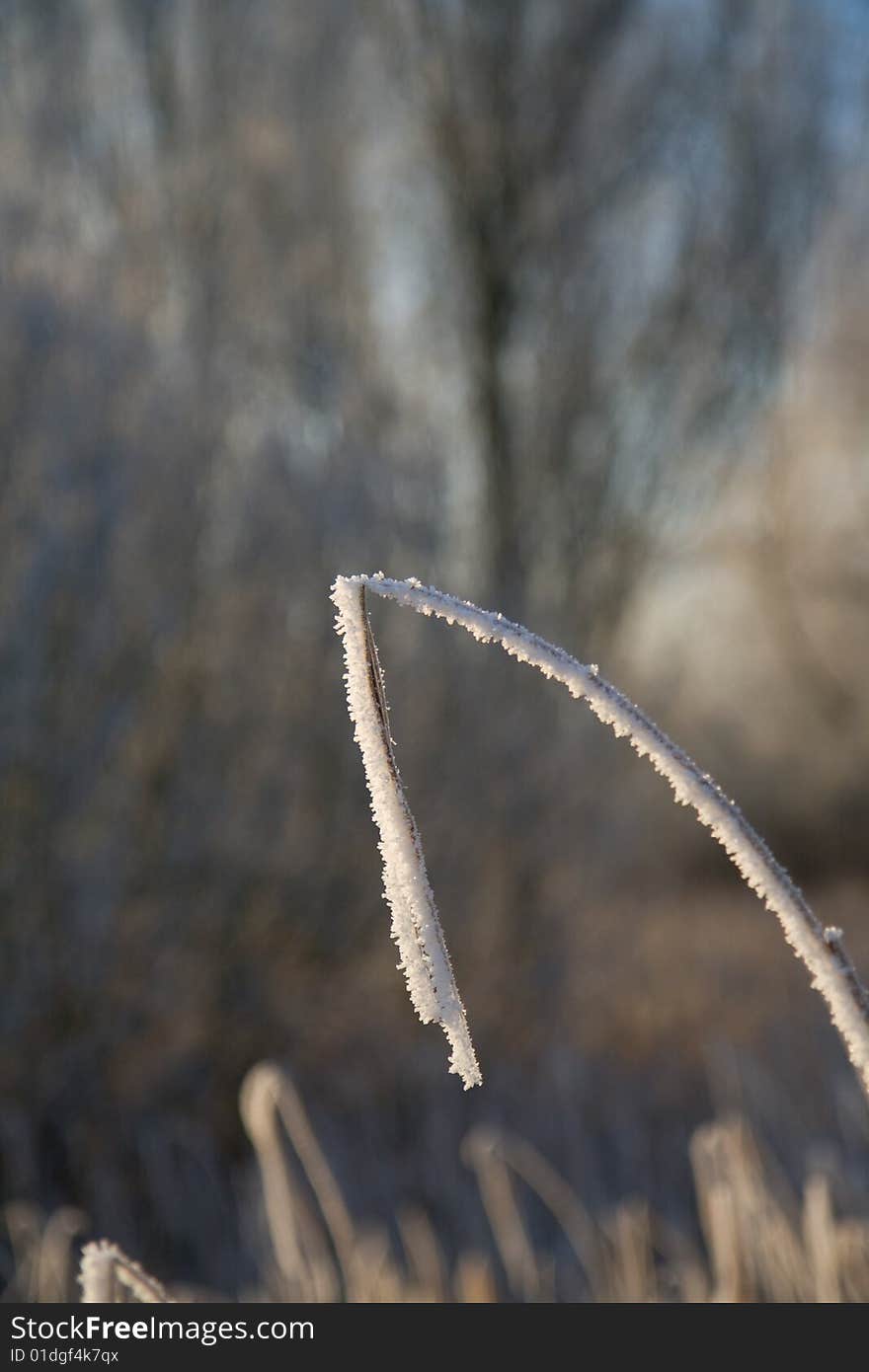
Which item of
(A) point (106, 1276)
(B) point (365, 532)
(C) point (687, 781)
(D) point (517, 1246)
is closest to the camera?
(C) point (687, 781)

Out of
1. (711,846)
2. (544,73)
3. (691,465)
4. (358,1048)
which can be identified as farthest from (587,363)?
(711,846)

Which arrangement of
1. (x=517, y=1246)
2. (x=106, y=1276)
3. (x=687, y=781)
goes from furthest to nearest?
1. (x=517, y=1246)
2. (x=106, y=1276)
3. (x=687, y=781)

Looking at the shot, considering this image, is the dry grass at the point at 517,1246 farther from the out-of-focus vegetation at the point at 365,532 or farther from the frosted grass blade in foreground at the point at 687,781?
the frosted grass blade in foreground at the point at 687,781

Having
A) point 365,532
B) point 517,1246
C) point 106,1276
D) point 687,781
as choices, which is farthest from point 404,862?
Result: point 365,532

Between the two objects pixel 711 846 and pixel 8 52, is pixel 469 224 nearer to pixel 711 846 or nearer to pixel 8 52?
pixel 8 52

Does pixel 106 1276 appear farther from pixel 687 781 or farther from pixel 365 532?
pixel 365 532

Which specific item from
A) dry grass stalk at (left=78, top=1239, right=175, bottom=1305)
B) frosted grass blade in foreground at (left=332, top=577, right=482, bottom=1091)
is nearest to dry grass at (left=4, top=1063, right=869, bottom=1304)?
dry grass stalk at (left=78, top=1239, right=175, bottom=1305)

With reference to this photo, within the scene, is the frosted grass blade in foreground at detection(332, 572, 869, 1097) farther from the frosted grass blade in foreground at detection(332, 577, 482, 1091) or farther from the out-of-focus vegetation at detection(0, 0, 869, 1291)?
the out-of-focus vegetation at detection(0, 0, 869, 1291)

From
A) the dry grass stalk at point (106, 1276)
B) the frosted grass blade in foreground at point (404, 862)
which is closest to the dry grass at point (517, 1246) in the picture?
the dry grass stalk at point (106, 1276)
